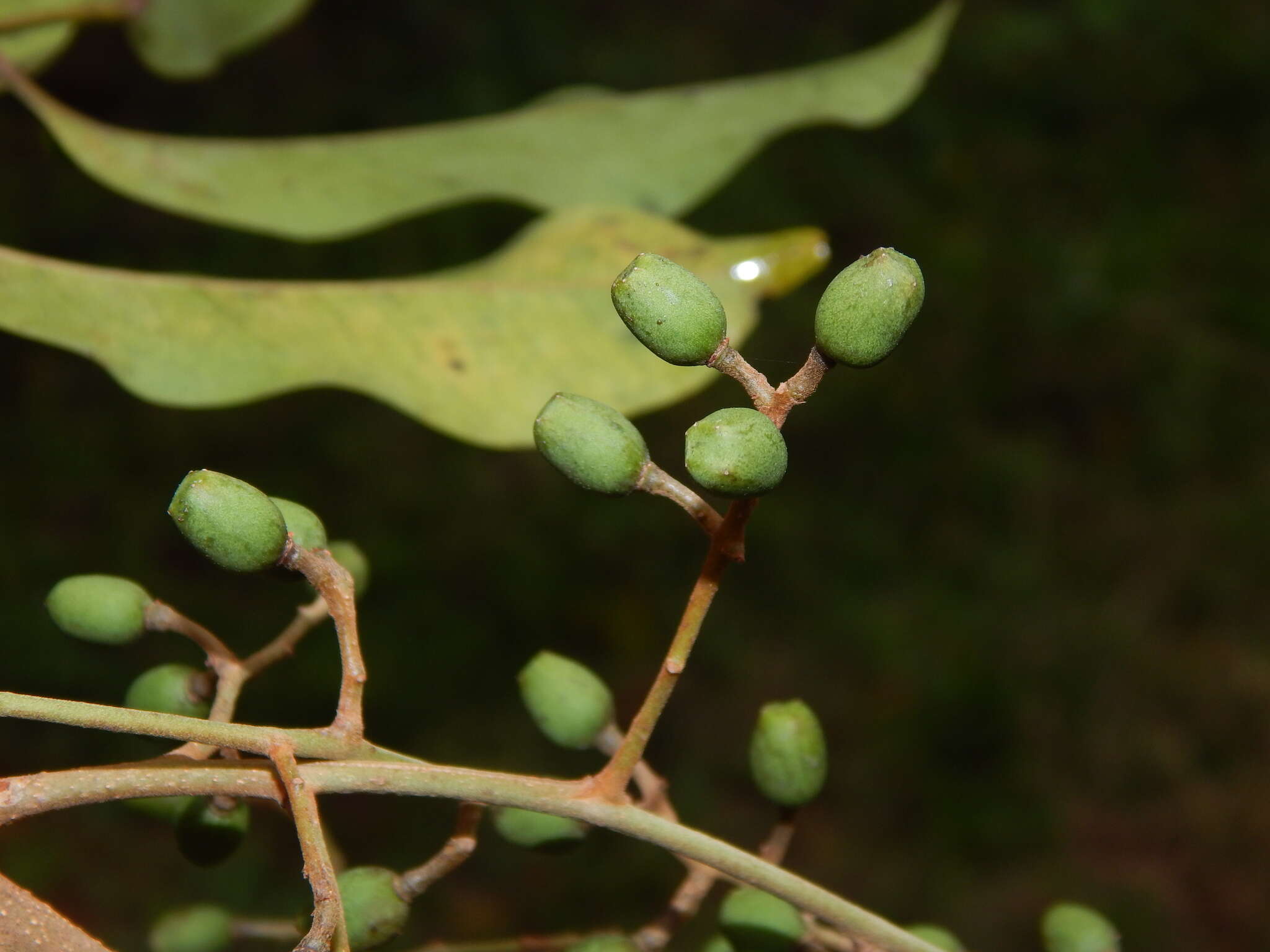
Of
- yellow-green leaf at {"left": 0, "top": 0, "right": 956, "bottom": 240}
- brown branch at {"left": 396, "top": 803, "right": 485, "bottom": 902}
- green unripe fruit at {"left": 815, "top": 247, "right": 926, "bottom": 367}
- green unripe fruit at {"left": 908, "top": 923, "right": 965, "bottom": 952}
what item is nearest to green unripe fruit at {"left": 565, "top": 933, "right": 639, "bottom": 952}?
brown branch at {"left": 396, "top": 803, "right": 485, "bottom": 902}

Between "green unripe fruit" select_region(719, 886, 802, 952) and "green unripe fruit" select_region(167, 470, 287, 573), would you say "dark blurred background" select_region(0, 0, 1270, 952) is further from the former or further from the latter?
"green unripe fruit" select_region(167, 470, 287, 573)

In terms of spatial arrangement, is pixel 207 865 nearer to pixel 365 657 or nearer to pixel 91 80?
pixel 365 657

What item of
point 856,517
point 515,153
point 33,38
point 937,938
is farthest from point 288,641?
point 856,517

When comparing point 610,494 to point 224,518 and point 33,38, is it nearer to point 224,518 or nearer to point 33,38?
point 224,518

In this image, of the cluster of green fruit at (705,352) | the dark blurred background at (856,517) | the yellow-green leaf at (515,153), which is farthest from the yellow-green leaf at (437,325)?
the dark blurred background at (856,517)

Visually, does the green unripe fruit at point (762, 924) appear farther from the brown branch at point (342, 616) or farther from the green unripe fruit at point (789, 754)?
the brown branch at point (342, 616)
